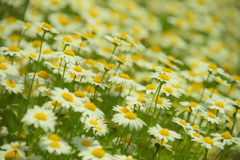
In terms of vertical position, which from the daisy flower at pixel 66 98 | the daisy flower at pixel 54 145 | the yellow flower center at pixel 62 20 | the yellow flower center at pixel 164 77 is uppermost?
the yellow flower center at pixel 62 20

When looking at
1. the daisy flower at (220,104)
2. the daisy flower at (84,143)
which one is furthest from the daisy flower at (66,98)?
the daisy flower at (220,104)

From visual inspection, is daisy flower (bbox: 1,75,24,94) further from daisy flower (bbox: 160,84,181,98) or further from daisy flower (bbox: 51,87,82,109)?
daisy flower (bbox: 160,84,181,98)

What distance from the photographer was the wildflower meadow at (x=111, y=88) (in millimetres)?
2661

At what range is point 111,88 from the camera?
14.2 feet

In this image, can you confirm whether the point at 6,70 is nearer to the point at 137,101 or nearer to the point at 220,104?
the point at 137,101

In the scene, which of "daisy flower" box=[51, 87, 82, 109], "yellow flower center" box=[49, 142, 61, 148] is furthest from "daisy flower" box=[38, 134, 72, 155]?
"daisy flower" box=[51, 87, 82, 109]

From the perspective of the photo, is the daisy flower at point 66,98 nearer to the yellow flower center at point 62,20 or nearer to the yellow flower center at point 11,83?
the yellow flower center at point 11,83

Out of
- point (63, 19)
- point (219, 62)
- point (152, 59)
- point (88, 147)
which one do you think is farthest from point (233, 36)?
point (88, 147)

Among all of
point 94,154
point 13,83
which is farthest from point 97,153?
point 13,83

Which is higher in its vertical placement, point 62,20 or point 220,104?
point 62,20

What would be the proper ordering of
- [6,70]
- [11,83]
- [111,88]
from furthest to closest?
[111,88], [11,83], [6,70]

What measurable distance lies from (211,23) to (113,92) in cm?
795

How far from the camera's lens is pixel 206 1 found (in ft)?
40.0

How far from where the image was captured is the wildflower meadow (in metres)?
2.66
